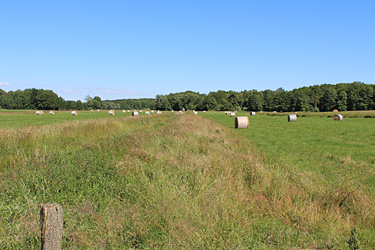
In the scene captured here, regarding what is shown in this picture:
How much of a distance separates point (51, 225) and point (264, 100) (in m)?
160

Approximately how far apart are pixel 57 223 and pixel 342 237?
13.7 ft

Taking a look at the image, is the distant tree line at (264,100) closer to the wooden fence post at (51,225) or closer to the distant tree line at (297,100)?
the distant tree line at (297,100)

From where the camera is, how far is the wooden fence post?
2.78 m

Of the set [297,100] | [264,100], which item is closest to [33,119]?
[297,100]

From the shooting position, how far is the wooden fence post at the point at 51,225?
2.78 m

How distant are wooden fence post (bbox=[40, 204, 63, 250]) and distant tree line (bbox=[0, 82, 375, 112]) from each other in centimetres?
12777

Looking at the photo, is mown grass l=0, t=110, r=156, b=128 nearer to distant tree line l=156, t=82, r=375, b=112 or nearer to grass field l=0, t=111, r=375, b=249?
grass field l=0, t=111, r=375, b=249

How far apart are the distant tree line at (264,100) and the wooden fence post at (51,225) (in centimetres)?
12777

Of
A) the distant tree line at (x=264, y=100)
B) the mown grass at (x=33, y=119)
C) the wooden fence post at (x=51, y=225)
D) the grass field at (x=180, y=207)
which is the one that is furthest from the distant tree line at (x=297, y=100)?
the wooden fence post at (x=51, y=225)

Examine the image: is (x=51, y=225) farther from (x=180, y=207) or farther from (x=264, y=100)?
(x=264, y=100)

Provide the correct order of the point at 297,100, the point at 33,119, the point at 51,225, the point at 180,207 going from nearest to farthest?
1. the point at 51,225
2. the point at 180,207
3. the point at 33,119
4. the point at 297,100

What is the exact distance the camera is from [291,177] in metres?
6.43

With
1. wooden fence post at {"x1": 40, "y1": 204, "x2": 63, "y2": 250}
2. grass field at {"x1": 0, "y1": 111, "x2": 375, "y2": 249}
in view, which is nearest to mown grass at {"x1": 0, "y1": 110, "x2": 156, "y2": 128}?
grass field at {"x1": 0, "y1": 111, "x2": 375, "y2": 249}

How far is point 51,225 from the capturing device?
2.83 meters
